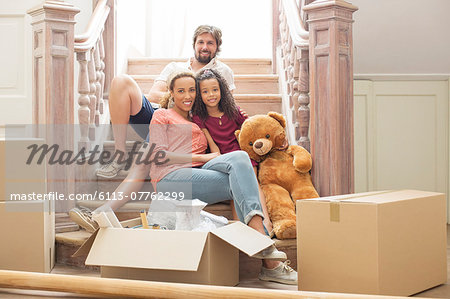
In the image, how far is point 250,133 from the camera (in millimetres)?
2186

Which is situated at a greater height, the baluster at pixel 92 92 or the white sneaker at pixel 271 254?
the baluster at pixel 92 92

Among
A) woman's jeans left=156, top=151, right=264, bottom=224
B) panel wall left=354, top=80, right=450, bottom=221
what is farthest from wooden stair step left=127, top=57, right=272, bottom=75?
woman's jeans left=156, top=151, right=264, bottom=224

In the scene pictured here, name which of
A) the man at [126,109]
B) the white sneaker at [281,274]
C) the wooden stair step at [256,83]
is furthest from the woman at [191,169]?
the wooden stair step at [256,83]

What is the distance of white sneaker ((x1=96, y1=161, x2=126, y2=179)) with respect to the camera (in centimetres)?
235

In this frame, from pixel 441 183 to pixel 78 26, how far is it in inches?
98.2

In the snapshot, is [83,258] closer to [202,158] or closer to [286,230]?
[202,158]

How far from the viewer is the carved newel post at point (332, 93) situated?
6.75 feet

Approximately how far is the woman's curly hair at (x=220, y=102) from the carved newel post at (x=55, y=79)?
0.53 metres

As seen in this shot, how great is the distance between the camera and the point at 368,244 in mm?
1515

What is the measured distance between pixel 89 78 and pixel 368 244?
1522 mm

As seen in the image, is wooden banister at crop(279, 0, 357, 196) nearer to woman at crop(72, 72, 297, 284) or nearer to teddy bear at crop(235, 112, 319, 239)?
teddy bear at crop(235, 112, 319, 239)

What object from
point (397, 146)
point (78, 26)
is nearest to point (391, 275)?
point (397, 146)

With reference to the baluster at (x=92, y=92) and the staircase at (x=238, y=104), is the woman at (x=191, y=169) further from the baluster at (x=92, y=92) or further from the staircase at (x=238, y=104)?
the baluster at (x=92, y=92)

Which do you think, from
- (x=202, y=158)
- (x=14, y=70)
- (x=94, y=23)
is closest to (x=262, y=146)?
(x=202, y=158)
